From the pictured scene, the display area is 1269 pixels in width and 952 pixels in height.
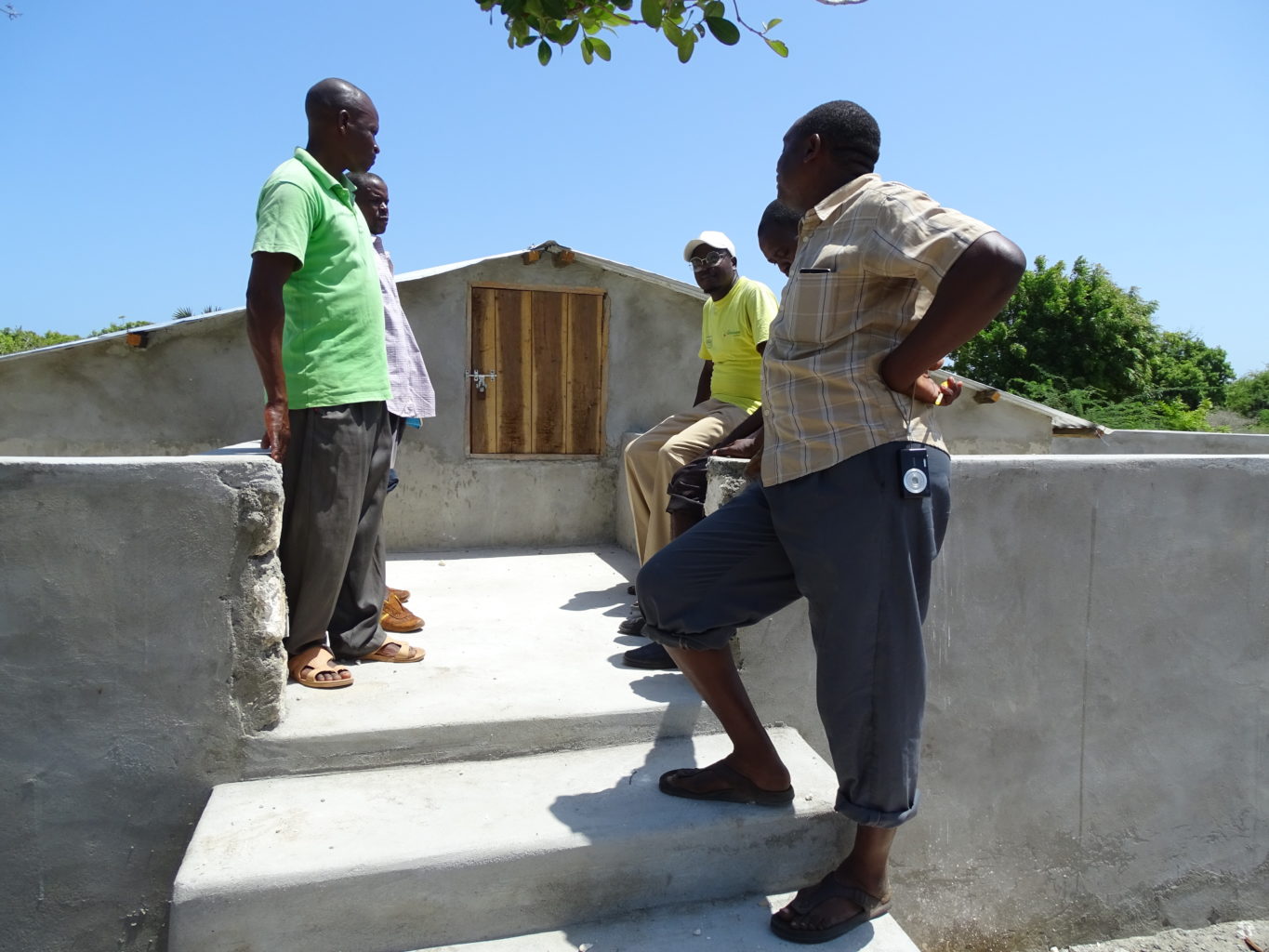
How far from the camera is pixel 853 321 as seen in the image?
2.09 meters

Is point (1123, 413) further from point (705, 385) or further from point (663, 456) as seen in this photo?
point (663, 456)

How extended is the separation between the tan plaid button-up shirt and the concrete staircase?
3.52 ft

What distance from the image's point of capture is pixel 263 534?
2.64m

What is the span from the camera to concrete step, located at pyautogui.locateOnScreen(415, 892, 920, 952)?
2207 mm

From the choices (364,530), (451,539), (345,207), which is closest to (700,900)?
(364,530)

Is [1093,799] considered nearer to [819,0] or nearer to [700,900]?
[700,900]

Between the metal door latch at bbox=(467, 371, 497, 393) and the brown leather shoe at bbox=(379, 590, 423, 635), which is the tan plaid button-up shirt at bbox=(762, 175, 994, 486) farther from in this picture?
the metal door latch at bbox=(467, 371, 497, 393)

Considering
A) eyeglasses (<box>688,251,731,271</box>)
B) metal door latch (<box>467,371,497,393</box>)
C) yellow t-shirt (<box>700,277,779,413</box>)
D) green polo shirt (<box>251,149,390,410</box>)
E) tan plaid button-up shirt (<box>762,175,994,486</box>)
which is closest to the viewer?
tan plaid button-up shirt (<box>762,175,994,486</box>)

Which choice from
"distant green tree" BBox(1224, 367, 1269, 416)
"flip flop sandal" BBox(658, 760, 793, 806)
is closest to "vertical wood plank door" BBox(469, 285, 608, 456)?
"flip flop sandal" BBox(658, 760, 793, 806)

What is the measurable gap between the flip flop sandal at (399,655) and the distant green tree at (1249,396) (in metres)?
Answer: 23.3

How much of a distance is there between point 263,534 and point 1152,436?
6.26 m

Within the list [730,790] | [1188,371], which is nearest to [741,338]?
[730,790]

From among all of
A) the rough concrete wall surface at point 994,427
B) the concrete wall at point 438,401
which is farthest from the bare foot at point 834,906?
the rough concrete wall surface at point 994,427

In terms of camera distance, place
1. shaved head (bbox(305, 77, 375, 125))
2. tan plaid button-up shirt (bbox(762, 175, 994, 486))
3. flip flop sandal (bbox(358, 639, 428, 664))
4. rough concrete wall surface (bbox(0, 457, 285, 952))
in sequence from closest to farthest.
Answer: tan plaid button-up shirt (bbox(762, 175, 994, 486))
rough concrete wall surface (bbox(0, 457, 285, 952))
shaved head (bbox(305, 77, 375, 125))
flip flop sandal (bbox(358, 639, 428, 664))
